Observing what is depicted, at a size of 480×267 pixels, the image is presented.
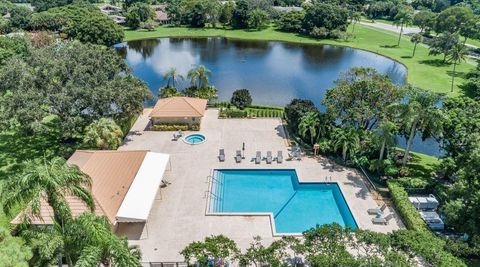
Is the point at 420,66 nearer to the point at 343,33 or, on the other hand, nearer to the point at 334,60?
the point at 334,60

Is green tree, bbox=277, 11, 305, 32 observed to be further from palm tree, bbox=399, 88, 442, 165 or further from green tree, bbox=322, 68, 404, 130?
palm tree, bbox=399, 88, 442, 165

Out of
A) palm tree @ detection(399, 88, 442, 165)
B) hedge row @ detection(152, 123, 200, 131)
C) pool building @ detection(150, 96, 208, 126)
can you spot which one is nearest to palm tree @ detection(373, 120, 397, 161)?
palm tree @ detection(399, 88, 442, 165)

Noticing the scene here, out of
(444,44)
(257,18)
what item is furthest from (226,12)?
(444,44)

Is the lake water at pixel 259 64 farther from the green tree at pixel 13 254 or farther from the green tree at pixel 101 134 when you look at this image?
the green tree at pixel 13 254

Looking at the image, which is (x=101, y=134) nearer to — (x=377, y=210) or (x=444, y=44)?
(x=377, y=210)

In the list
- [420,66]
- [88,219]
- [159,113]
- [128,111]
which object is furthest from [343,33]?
[88,219]

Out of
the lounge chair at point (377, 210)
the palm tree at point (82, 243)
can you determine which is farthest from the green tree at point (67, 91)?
the lounge chair at point (377, 210)
